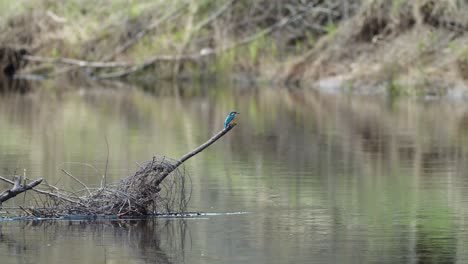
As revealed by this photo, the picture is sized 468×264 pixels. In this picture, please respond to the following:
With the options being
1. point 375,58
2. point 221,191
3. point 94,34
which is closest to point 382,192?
point 221,191

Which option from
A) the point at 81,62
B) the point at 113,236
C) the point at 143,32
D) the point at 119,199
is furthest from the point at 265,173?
the point at 81,62

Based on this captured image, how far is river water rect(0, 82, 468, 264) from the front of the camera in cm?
858

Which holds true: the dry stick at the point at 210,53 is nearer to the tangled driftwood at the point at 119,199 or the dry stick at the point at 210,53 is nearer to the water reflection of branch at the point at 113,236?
the tangled driftwood at the point at 119,199

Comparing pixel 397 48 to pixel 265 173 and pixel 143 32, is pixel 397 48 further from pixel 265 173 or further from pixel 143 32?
pixel 265 173

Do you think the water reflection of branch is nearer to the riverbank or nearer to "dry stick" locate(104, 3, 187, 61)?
the riverbank

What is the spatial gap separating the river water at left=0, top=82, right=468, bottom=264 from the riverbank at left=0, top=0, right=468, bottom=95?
2084 millimetres

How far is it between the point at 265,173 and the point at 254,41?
19.1 metres

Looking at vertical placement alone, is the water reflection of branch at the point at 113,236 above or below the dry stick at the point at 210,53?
below

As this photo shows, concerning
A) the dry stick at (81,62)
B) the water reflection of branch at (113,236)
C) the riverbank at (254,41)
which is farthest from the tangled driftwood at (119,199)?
the dry stick at (81,62)

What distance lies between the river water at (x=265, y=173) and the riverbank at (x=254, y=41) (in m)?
2.08

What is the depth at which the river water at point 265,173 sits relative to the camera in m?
8.58

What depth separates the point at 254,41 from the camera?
106 feet

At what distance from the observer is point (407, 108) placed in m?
23.9

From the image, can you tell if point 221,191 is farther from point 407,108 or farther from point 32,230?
point 407,108
